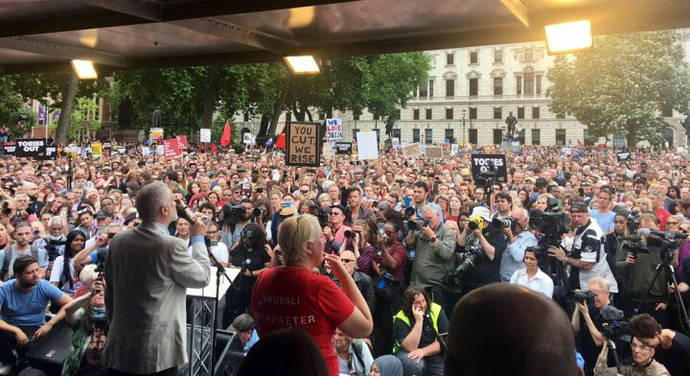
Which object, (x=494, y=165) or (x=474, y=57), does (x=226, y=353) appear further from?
(x=474, y=57)

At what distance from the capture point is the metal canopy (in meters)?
4.16

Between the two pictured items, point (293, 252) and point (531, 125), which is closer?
point (293, 252)

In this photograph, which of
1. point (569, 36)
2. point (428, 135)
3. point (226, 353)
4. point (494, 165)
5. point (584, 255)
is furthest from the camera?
point (428, 135)

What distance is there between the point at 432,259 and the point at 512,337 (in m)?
5.65

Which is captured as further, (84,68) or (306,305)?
(84,68)

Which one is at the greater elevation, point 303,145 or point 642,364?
point 303,145

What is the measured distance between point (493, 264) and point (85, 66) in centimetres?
489

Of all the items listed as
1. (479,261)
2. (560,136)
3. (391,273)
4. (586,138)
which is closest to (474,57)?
(560,136)

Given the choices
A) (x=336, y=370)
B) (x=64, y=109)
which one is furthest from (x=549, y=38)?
(x=64, y=109)

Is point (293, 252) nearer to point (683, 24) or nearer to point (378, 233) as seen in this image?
point (683, 24)

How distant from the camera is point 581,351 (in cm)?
610

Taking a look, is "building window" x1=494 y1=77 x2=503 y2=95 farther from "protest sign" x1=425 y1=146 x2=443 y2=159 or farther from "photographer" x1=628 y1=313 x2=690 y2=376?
"photographer" x1=628 y1=313 x2=690 y2=376

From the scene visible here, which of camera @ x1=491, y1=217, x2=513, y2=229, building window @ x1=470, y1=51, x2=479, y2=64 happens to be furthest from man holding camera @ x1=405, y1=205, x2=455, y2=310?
building window @ x1=470, y1=51, x2=479, y2=64

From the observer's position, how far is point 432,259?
6801 millimetres
